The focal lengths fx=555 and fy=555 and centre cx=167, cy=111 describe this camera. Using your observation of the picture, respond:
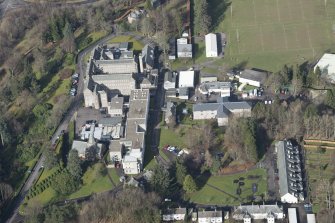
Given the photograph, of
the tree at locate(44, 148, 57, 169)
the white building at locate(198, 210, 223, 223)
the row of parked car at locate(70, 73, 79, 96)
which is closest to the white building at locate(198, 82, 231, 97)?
the row of parked car at locate(70, 73, 79, 96)

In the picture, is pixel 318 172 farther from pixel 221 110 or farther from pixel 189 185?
pixel 189 185

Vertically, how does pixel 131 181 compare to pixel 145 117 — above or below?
below

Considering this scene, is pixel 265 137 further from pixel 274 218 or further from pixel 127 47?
pixel 127 47

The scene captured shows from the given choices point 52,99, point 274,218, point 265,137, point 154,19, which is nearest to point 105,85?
point 52,99

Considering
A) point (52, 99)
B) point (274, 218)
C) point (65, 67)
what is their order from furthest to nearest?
point (65, 67)
point (52, 99)
point (274, 218)

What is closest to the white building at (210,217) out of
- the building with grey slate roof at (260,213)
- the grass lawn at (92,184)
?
the building with grey slate roof at (260,213)

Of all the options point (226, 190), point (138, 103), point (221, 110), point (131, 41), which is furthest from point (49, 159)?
point (131, 41)
